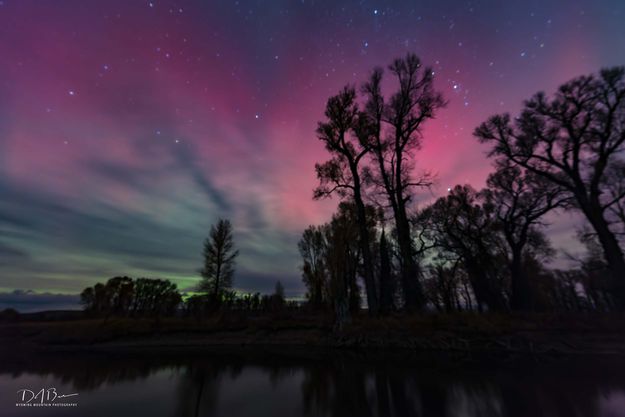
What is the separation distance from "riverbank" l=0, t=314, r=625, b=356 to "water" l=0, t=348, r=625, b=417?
6.55 ft

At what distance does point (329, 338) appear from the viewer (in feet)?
49.7

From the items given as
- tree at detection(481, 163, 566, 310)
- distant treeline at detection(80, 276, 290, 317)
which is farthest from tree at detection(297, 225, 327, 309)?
tree at detection(481, 163, 566, 310)

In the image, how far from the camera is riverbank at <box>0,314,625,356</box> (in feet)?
32.1

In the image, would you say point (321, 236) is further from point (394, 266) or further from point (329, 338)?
point (329, 338)

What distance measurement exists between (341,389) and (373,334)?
7.89 meters

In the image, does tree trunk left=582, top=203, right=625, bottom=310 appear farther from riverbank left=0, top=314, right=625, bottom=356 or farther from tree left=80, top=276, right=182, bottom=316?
tree left=80, top=276, right=182, bottom=316

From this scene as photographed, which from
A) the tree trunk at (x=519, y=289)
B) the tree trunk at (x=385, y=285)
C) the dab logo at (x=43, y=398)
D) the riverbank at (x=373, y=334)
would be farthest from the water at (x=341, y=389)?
the tree trunk at (x=519, y=289)

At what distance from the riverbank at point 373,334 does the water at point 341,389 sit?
1997mm

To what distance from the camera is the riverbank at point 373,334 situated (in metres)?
9.79

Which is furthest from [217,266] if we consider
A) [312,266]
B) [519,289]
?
[519,289]

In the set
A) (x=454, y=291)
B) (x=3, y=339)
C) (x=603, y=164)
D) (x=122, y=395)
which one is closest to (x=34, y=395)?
(x=122, y=395)

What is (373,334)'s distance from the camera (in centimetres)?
1323

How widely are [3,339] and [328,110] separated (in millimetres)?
36307

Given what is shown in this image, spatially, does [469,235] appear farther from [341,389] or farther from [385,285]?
[341,389]
